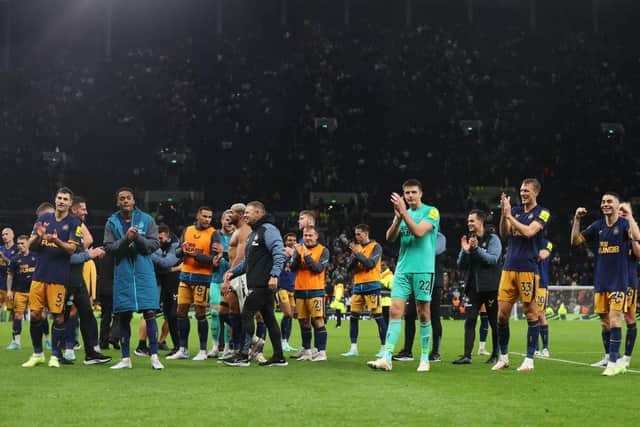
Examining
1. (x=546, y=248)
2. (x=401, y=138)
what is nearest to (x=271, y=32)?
(x=401, y=138)

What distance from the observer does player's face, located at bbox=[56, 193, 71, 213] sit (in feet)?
38.9

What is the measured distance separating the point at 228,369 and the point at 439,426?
212 inches

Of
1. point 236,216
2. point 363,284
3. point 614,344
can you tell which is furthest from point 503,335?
point 236,216

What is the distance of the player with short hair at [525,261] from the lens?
11344 mm

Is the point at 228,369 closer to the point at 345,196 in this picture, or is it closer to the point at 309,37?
the point at 345,196

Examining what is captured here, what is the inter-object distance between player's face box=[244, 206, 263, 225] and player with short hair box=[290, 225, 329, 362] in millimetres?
1711

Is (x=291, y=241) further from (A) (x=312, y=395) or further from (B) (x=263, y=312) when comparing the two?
(A) (x=312, y=395)

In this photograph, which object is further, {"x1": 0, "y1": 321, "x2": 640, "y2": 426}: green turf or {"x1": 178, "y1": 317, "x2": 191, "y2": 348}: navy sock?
{"x1": 178, "y1": 317, "x2": 191, "y2": 348}: navy sock

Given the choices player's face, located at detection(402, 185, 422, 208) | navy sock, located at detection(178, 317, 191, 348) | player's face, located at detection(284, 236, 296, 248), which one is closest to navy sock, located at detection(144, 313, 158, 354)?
navy sock, located at detection(178, 317, 191, 348)

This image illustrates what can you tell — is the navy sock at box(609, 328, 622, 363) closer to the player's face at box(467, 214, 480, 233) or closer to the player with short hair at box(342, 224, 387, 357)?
the player's face at box(467, 214, 480, 233)

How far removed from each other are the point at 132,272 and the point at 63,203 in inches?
53.5

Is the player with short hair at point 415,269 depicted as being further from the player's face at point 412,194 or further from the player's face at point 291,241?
the player's face at point 291,241

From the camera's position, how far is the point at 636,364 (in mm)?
12922

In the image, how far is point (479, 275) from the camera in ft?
43.5
